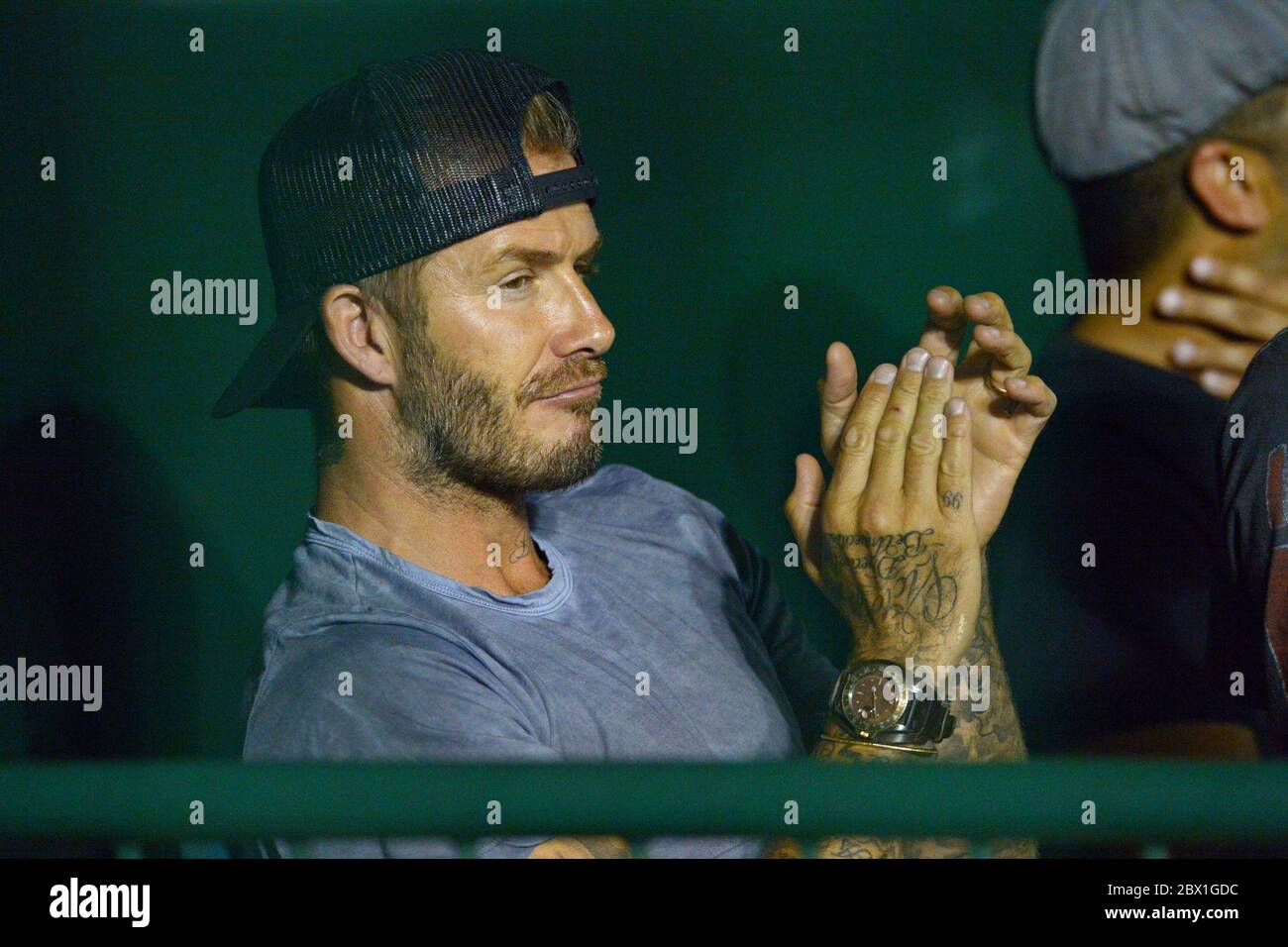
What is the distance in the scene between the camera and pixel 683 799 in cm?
165

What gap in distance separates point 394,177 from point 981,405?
0.86 meters

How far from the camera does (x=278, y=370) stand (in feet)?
6.26

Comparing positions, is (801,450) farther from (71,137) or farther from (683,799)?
(71,137)

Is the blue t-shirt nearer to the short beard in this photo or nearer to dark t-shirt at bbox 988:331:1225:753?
the short beard

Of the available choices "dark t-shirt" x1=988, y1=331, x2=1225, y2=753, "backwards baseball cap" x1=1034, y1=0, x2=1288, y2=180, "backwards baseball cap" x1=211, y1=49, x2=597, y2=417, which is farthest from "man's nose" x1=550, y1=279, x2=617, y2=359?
"backwards baseball cap" x1=1034, y1=0, x2=1288, y2=180

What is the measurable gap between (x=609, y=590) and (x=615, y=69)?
0.81 m

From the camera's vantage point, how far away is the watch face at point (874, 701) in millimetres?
1887

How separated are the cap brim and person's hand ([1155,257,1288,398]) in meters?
1.24

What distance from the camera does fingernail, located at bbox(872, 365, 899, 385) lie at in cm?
194

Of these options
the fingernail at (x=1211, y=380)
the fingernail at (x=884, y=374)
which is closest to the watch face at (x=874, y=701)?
the fingernail at (x=884, y=374)

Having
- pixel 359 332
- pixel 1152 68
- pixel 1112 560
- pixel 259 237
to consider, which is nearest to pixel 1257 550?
pixel 1112 560

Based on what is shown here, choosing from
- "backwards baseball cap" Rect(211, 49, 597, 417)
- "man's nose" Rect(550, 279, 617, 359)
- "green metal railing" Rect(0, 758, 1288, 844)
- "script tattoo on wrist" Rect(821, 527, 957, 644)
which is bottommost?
"green metal railing" Rect(0, 758, 1288, 844)
